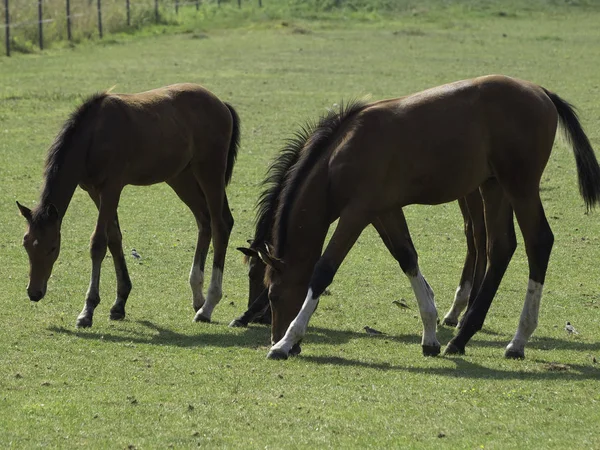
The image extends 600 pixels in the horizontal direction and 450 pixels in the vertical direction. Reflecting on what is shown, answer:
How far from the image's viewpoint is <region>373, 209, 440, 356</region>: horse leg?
29.9ft

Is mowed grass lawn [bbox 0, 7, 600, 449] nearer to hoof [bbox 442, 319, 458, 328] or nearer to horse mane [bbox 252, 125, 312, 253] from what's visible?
hoof [bbox 442, 319, 458, 328]

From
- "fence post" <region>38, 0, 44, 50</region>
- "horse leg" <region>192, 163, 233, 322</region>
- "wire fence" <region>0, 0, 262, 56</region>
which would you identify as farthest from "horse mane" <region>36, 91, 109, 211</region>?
"fence post" <region>38, 0, 44, 50</region>

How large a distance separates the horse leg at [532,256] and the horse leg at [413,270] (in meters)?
0.62

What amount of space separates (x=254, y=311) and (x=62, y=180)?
2067 mm

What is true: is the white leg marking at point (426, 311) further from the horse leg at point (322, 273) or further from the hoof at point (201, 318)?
the hoof at point (201, 318)

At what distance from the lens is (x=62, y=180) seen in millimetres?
9883

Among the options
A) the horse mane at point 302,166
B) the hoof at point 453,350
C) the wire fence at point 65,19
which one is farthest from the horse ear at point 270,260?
the wire fence at point 65,19

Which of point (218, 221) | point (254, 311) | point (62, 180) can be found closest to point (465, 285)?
point (254, 311)

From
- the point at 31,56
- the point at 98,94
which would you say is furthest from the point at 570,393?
the point at 31,56

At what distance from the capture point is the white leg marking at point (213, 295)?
34.5 ft

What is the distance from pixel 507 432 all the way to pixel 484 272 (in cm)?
387

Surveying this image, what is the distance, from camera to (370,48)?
120ft

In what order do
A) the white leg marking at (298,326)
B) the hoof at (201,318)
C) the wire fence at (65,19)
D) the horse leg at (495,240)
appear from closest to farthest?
the white leg marking at (298,326), the horse leg at (495,240), the hoof at (201,318), the wire fence at (65,19)

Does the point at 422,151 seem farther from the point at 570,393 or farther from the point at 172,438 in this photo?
the point at 172,438
